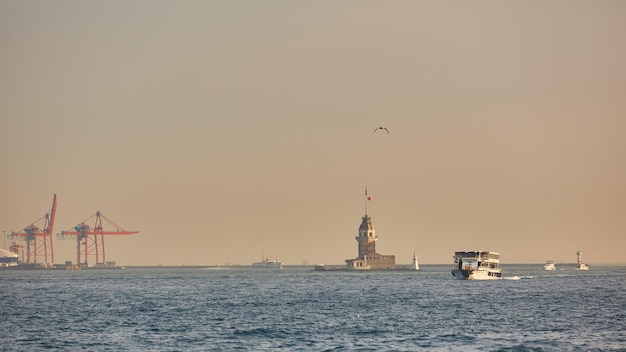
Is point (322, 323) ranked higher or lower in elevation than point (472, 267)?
higher

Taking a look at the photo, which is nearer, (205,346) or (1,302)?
(205,346)

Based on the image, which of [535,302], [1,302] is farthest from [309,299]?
[1,302]

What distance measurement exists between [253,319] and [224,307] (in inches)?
745

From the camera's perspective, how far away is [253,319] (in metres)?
91.9

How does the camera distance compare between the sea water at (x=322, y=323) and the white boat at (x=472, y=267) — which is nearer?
the sea water at (x=322, y=323)

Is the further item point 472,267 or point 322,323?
point 472,267

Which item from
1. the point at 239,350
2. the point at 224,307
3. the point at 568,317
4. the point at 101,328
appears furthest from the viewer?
the point at 224,307

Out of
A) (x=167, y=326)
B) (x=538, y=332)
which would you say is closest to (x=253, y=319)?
(x=167, y=326)

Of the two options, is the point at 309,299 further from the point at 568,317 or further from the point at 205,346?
the point at 205,346

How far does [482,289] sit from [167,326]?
7723cm

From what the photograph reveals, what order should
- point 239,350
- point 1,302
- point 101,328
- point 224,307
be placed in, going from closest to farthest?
point 239,350 < point 101,328 < point 224,307 < point 1,302

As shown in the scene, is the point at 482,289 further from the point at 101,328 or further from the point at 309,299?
the point at 101,328

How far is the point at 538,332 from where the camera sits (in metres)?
76.7

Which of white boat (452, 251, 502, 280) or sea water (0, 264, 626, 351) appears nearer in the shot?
sea water (0, 264, 626, 351)
